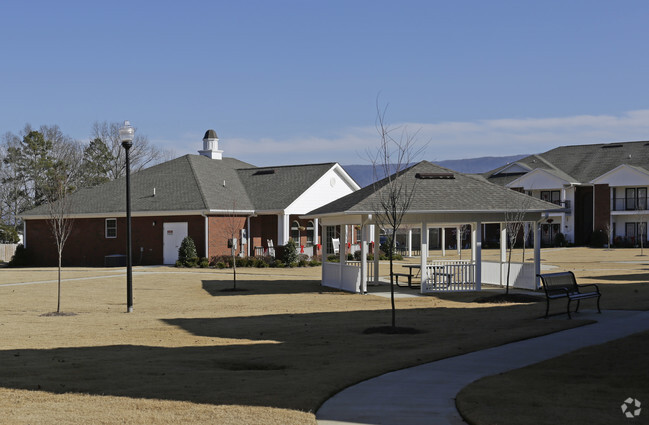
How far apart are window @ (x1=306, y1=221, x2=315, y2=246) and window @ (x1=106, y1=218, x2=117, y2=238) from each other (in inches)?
442

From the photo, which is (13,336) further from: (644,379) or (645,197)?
(645,197)

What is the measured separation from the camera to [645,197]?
200 feet

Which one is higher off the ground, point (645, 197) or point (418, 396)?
point (645, 197)

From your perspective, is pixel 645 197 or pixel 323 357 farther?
pixel 645 197

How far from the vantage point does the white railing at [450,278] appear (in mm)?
24562

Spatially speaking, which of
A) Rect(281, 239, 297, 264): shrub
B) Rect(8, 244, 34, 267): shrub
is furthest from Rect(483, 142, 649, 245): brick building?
Rect(8, 244, 34, 267): shrub

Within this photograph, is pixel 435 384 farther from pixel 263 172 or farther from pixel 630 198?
pixel 630 198

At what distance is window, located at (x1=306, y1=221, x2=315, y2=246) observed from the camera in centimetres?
4541

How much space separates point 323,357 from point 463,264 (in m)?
14.0

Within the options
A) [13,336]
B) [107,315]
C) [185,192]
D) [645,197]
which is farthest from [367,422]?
[645,197]

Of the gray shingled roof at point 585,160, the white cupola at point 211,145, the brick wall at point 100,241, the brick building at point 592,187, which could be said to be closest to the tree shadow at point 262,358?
the brick wall at point 100,241

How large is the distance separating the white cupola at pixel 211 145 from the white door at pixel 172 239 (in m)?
11.6

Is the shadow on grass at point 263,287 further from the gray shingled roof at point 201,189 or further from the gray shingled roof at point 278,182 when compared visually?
the gray shingled roof at point 278,182

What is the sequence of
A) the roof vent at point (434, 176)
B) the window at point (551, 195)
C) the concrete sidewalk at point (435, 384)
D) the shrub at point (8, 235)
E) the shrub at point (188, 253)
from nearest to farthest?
the concrete sidewalk at point (435, 384) < the roof vent at point (434, 176) < the shrub at point (188, 253) < the shrub at point (8, 235) < the window at point (551, 195)
